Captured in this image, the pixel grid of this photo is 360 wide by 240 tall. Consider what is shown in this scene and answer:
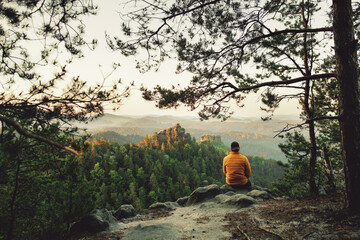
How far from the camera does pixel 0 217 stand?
3.32m

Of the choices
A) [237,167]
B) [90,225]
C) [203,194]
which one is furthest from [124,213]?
[237,167]

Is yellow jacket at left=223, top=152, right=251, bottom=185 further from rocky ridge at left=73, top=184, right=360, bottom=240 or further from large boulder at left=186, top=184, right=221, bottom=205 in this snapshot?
large boulder at left=186, top=184, right=221, bottom=205

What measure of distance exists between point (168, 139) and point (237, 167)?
9477 cm

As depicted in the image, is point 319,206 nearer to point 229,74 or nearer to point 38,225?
point 229,74

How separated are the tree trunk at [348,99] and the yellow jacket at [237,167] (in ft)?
11.5

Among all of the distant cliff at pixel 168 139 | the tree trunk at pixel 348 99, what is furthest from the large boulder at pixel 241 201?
the distant cliff at pixel 168 139

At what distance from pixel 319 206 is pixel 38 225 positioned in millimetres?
6635

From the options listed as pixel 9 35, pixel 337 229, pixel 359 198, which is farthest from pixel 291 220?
pixel 9 35

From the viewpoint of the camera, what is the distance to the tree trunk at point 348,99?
3.32 meters

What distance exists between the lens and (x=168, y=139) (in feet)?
331

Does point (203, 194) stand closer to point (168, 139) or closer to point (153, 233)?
point (153, 233)

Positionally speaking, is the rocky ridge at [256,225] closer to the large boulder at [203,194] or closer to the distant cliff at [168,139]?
the large boulder at [203,194]

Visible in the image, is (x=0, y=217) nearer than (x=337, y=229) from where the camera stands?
No

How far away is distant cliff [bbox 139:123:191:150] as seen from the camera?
9500 centimetres
